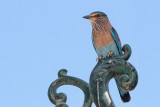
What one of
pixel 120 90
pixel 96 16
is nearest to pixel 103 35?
pixel 96 16

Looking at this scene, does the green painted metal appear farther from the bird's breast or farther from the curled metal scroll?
the bird's breast

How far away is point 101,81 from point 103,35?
2890 millimetres

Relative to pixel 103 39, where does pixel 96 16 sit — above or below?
above

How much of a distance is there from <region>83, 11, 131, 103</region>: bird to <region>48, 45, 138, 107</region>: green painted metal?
2271 mm

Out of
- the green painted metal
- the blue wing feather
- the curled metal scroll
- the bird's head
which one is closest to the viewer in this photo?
the green painted metal

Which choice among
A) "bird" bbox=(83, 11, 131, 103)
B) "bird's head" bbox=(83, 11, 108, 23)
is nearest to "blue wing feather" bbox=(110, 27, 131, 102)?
"bird" bbox=(83, 11, 131, 103)

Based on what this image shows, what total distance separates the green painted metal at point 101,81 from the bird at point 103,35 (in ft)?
7.45

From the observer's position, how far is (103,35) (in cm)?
628

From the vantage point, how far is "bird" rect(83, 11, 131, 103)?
6.12m

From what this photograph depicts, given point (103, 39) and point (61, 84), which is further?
point (103, 39)

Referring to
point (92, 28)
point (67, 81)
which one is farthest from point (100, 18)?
point (67, 81)

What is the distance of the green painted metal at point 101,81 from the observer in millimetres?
3352

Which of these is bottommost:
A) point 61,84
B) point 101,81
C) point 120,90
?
point 101,81

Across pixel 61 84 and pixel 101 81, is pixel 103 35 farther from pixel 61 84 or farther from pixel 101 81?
pixel 101 81
